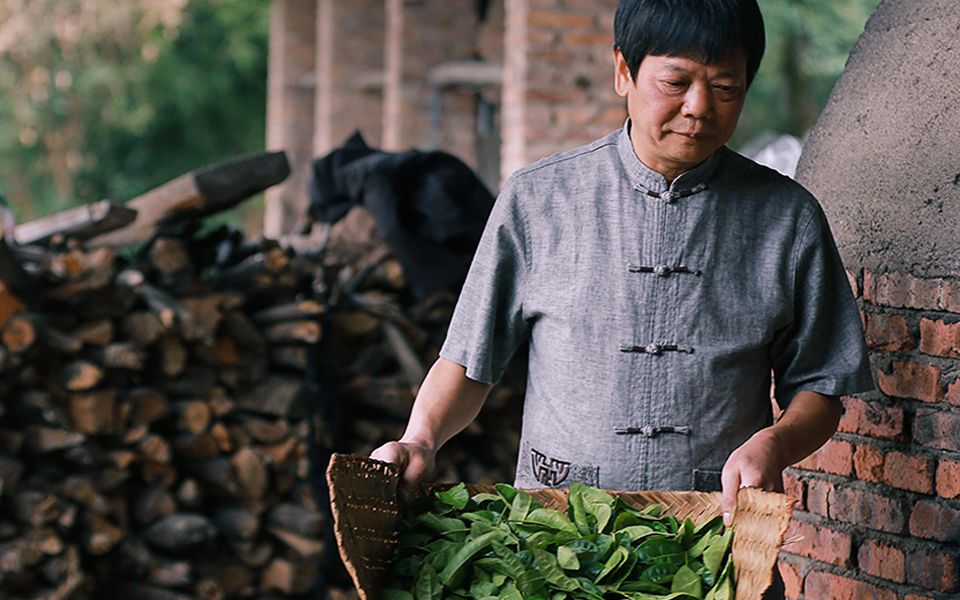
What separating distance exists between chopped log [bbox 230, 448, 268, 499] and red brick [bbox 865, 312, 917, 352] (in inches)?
108

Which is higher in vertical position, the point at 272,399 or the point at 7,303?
the point at 7,303

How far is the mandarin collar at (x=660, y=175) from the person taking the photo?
244 centimetres

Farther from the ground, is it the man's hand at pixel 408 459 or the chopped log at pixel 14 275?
the chopped log at pixel 14 275

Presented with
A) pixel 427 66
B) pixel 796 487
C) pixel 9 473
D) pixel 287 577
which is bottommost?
pixel 287 577

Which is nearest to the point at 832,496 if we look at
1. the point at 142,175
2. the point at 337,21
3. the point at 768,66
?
the point at 337,21

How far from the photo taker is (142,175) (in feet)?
68.8

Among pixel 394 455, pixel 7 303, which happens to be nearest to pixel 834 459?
pixel 394 455

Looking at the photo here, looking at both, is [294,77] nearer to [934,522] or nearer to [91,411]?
[91,411]

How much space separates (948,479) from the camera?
2.71 m

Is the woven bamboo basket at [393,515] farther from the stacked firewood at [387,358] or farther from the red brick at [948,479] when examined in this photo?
the stacked firewood at [387,358]

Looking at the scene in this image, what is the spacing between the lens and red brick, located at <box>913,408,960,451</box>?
2709 millimetres

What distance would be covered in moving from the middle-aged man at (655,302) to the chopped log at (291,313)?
8.97ft

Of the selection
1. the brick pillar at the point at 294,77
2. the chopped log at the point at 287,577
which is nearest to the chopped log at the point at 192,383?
the chopped log at the point at 287,577

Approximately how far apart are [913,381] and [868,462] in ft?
0.74
